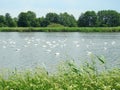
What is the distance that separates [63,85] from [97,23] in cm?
11511

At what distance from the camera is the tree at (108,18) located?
123m

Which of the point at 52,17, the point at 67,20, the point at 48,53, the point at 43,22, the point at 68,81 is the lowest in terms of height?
the point at 43,22

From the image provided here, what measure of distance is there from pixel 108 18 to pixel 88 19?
21.2ft

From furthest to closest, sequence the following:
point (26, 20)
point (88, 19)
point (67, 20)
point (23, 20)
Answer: point (67, 20), point (88, 19), point (23, 20), point (26, 20)

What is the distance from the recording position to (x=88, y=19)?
125 meters

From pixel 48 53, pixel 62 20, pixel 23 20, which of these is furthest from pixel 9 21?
pixel 48 53

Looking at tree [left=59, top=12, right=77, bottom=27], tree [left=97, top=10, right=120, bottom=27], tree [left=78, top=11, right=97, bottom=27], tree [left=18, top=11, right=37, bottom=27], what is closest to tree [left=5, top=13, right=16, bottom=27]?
tree [left=18, top=11, right=37, bottom=27]

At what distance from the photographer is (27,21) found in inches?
4806

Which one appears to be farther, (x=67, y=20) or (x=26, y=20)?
(x=67, y=20)

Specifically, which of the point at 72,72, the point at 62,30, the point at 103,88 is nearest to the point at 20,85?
the point at 72,72

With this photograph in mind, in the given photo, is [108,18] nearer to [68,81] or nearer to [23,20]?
[23,20]

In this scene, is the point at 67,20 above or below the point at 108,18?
below

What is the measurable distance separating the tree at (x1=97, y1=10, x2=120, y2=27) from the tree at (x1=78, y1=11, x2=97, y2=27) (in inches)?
72.9

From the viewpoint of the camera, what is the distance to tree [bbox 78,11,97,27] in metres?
125
